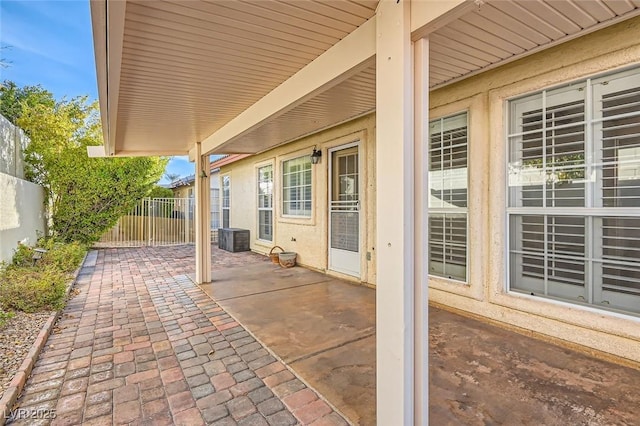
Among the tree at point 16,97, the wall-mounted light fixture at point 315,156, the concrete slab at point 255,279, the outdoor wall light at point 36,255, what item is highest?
the tree at point 16,97

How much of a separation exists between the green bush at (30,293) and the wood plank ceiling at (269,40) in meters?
2.62

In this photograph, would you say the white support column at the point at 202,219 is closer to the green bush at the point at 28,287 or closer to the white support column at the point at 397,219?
the green bush at the point at 28,287

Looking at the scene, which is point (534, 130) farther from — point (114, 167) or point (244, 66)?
point (114, 167)

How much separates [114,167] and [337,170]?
7.25 m

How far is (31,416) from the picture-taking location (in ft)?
7.16

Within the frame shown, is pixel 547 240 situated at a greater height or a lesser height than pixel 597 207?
lesser

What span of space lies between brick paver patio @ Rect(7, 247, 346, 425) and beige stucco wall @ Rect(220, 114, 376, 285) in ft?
8.71

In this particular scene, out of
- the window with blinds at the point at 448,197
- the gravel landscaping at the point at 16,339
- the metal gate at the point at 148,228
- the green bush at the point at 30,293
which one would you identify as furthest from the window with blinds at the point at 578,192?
the metal gate at the point at 148,228

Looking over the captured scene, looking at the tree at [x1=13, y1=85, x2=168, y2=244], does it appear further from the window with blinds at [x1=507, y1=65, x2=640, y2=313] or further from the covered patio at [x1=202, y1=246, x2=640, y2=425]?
the window with blinds at [x1=507, y1=65, x2=640, y2=313]

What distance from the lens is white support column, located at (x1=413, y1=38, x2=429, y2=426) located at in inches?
67.5

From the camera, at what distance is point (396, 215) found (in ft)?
5.58

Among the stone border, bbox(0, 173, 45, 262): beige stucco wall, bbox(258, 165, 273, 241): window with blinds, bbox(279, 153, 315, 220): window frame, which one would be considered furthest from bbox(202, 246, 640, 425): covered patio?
bbox(258, 165, 273, 241): window with blinds

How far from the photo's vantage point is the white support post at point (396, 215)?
1.67 m

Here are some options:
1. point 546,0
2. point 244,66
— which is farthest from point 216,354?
point 546,0
